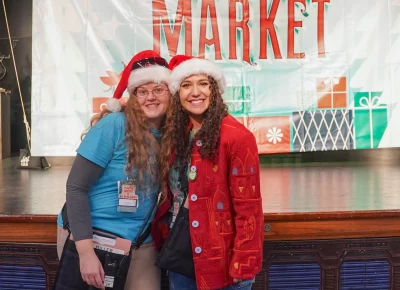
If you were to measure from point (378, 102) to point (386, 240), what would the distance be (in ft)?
5.94

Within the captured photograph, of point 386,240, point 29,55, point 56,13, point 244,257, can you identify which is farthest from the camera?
point 29,55

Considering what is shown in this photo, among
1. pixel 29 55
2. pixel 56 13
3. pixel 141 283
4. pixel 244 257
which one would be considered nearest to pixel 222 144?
pixel 244 257

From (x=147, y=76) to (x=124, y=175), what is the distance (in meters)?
0.38

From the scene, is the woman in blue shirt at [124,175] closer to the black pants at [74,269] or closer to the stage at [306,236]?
the black pants at [74,269]

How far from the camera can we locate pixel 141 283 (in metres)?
1.61

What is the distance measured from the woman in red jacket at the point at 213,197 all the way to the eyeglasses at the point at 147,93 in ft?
0.34

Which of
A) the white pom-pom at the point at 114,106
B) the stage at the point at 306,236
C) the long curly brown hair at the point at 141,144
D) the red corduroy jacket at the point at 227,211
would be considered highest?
the white pom-pom at the point at 114,106

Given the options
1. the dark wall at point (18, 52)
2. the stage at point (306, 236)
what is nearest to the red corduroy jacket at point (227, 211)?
the stage at point (306, 236)

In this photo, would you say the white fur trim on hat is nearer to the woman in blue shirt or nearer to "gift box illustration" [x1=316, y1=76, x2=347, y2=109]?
the woman in blue shirt

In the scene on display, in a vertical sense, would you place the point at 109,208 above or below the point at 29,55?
below

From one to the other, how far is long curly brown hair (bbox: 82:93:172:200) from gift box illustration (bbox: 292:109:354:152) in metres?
2.29

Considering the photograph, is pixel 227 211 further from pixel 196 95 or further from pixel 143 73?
pixel 143 73

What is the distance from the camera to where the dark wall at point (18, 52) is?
15.3 feet

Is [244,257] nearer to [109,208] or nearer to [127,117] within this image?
[109,208]
